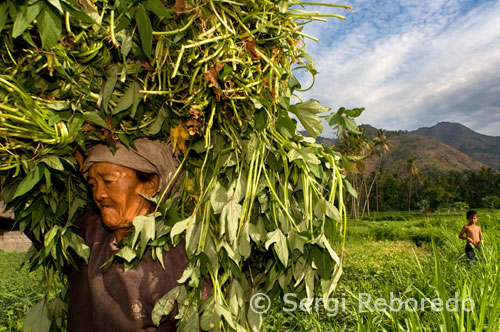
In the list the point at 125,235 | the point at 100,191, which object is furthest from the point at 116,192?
the point at 125,235

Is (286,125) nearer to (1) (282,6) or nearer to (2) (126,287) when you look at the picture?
(1) (282,6)

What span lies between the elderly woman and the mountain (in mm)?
180530

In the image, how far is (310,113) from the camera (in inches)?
37.3

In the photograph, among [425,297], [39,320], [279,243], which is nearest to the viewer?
[279,243]

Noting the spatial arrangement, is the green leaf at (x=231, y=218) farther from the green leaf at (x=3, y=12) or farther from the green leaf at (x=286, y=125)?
the green leaf at (x=3, y=12)

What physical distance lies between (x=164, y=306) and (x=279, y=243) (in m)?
0.36

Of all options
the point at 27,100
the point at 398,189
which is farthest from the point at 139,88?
the point at 398,189

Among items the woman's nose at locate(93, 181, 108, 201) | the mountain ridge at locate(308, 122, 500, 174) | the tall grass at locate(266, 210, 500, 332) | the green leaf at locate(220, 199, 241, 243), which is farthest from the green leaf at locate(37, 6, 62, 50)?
the mountain ridge at locate(308, 122, 500, 174)

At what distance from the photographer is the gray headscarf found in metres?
0.90

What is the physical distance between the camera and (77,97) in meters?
0.79

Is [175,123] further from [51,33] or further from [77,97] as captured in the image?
[51,33]

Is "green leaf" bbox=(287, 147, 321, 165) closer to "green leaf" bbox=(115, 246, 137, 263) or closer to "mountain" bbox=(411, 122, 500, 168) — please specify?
"green leaf" bbox=(115, 246, 137, 263)

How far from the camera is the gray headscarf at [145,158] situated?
90 cm

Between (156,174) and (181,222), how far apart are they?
7.0 inches
